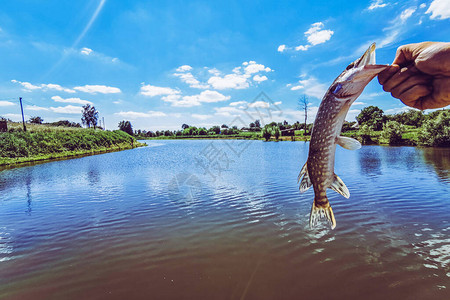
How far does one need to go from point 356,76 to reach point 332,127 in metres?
0.63

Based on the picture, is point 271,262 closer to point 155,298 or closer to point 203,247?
point 203,247

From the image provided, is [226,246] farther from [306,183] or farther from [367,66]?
[367,66]

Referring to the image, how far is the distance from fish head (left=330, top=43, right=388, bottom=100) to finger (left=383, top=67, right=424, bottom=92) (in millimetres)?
389

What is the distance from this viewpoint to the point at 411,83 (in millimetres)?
2363

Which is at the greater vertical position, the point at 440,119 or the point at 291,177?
the point at 440,119

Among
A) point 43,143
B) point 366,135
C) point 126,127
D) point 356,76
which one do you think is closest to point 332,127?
point 356,76

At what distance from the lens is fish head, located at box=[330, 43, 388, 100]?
2.08 metres

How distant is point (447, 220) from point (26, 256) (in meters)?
13.9

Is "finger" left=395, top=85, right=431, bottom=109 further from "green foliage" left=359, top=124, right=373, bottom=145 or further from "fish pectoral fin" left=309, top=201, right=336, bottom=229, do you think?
"green foliage" left=359, top=124, right=373, bottom=145

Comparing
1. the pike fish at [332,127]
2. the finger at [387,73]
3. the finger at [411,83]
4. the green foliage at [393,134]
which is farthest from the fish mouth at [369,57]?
the green foliage at [393,134]

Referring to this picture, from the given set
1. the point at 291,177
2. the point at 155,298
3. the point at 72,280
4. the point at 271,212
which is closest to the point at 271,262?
the point at 155,298

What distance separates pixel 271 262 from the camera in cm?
571

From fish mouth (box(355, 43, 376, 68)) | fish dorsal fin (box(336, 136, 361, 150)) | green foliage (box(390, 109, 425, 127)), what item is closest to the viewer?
fish mouth (box(355, 43, 376, 68))

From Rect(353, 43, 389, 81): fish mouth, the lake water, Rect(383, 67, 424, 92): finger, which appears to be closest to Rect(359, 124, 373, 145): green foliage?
the lake water
